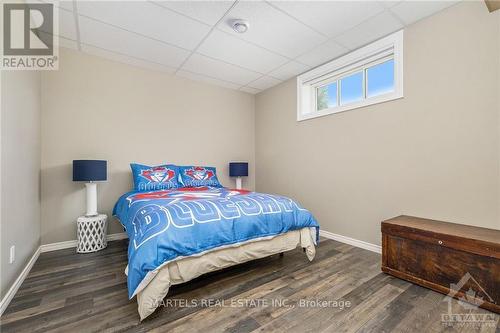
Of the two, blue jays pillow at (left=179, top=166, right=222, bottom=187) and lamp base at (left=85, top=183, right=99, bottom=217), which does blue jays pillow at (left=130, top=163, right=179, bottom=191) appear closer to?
blue jays pillow at (left=179, top=166, right=222, bottom=187)

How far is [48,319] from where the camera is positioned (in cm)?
146

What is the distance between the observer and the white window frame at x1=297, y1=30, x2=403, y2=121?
8.18 feet

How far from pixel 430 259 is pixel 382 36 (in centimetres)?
240

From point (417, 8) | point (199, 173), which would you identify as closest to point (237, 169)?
point (199, 173)

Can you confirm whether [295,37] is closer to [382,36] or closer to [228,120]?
[382,36]

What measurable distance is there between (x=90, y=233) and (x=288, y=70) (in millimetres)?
3493

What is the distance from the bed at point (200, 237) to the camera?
1.46 meters

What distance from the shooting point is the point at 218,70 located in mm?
3500

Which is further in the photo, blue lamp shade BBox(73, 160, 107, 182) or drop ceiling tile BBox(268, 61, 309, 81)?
drop ceiling tile BBox(268, 61, 309, 81)

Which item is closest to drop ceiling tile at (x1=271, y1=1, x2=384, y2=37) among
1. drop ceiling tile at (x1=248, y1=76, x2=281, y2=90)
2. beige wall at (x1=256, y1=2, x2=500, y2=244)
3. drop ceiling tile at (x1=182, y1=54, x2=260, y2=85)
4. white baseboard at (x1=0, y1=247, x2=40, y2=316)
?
beige wall at (x1=256, y1=2, x2=500, y2=244)

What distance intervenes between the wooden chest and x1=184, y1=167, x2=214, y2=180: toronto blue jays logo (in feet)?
7.92

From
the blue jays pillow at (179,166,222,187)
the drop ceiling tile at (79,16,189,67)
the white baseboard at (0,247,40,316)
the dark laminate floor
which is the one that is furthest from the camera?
the blue jays pillow at (179,166,222,187)

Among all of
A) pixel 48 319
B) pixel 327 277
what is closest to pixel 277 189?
pixel 327 277

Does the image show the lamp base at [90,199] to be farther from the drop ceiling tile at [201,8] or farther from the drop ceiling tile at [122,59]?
the drop ceiling tile at [201,8]
